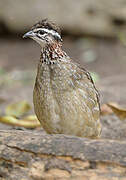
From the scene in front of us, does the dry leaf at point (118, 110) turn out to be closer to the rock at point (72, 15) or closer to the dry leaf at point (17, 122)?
the dry leaf at point (17, 122)

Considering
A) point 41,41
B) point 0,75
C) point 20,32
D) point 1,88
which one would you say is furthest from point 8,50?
point 41,41

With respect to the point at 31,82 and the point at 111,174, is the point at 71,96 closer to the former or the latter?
the point at 111,174

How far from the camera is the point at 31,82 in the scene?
10188 millimetres

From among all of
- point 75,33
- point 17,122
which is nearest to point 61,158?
point 17,122

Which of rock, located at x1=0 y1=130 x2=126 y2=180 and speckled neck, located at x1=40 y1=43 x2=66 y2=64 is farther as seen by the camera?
speckled neck, located at x1=40 y1=43 x2=66 y2=64

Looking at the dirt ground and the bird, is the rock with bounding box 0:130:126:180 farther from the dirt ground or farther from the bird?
the dirt ground

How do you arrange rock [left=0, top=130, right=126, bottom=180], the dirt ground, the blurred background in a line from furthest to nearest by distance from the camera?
the blurred background → the dirt ground → rock [left=0, top=130, right=126, bottom=180]

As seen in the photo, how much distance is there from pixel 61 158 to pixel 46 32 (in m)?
1.76

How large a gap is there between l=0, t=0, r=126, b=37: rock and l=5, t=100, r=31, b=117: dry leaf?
228 inches

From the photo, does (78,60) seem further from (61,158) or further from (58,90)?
(61,158)

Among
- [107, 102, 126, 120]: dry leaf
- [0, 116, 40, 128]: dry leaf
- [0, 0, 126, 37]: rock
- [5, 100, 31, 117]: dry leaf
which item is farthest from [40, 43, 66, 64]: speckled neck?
[0, 0, 126, 37]: rock

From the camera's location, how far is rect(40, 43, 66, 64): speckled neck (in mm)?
4945

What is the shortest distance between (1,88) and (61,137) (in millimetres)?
6183

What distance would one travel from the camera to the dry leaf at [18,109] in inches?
280
